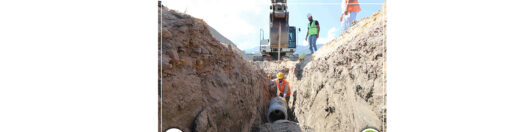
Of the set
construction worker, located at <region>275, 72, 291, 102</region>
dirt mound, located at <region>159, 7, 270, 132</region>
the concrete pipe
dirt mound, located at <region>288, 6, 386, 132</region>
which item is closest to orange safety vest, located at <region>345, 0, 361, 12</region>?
dirt mound, located at <region>288, 6, 386, 132</region>

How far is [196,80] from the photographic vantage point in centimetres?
157

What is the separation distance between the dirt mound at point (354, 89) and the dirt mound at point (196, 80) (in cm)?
106

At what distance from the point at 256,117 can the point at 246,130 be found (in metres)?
0.49

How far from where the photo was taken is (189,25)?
1.59 m

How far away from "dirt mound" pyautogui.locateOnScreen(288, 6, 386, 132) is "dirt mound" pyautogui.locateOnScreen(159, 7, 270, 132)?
1.06 m

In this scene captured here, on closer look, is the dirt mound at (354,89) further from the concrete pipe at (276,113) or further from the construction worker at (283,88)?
the construction worker at (283,88)

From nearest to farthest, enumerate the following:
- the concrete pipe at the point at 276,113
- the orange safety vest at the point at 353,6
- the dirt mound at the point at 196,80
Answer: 1. the dirt mound at the point at 196,80
2. the orange safety vest at the point at 353,6
3. the concrete pipe at the point at 276,113

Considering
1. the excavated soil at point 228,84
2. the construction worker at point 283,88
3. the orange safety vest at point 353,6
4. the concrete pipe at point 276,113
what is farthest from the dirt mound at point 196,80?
the construction worker at point 283,88

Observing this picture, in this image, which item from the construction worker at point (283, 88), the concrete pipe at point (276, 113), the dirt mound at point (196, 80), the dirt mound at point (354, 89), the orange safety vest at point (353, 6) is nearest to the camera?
the dirt mound at point (196, 80)

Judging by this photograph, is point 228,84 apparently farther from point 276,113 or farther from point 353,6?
point 276,113

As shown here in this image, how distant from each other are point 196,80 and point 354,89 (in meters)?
1.38

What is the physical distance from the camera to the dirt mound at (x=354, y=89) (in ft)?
4.62

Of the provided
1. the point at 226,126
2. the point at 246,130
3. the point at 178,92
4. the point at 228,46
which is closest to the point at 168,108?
the point at 178,92
